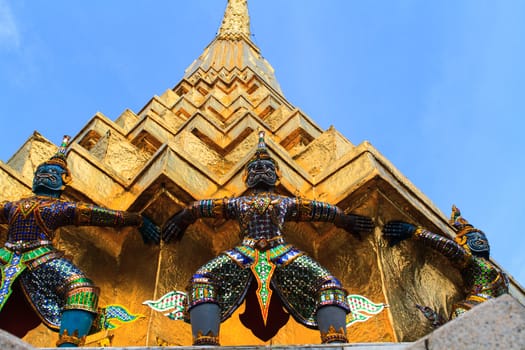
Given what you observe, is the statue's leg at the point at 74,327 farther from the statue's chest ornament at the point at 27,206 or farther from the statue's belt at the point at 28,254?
the statue's chest ornament at the point at 27,206

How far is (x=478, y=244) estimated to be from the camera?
7516 millimetres

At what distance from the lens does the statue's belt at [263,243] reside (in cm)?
596

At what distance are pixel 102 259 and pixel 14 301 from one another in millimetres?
2024

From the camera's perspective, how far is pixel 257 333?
5.98m

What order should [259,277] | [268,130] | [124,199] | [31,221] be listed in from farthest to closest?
[268,130] < [124,199] < [31,221] < [259,277]

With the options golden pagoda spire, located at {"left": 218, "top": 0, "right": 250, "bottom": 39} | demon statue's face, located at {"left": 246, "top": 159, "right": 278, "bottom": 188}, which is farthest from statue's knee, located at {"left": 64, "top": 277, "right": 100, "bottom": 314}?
golden pagoda spire, located at {"left": 218, "top": 0, "right": 250, "bottom": 39}

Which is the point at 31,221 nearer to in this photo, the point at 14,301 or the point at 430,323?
the point at 14,301

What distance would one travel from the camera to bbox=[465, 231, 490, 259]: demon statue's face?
7.46 meters

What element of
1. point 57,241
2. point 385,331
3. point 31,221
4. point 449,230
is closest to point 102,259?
point 57,241

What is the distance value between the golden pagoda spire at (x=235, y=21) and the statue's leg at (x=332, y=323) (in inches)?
686

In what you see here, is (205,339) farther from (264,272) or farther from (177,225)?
(177,225)

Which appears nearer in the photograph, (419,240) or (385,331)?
(385,331)

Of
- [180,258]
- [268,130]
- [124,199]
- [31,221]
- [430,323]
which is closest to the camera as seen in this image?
[31,221]

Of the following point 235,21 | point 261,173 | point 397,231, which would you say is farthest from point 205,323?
point 235,21
